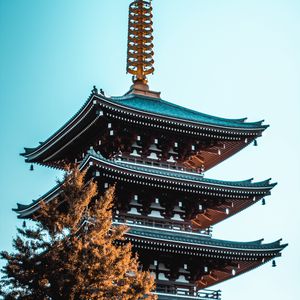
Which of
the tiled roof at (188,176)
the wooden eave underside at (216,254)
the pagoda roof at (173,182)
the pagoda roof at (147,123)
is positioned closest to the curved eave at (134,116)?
the pagoda roof at (147,123)

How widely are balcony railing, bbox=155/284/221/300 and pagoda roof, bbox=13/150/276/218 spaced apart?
5.27 m

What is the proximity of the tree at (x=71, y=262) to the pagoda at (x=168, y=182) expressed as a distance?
6571mm

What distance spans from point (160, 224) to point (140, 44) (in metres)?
14.3

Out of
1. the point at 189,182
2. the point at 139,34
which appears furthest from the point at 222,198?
the point at 139,34

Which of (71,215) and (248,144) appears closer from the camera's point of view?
(71,215)

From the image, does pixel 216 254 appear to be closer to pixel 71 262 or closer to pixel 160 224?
pixel 160 224

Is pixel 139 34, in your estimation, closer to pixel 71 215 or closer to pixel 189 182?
pixel 189 182

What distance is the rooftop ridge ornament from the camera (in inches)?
1854

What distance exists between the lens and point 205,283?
42781 millimetres

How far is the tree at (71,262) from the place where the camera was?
1111 inches

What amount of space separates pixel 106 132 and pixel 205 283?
1071 centimetres

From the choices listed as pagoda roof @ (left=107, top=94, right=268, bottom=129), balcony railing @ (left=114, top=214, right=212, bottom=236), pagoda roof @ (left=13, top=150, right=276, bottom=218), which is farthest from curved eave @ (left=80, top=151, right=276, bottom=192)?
pagoda roof @ (left=107, top=94, right=268, bottom=129)

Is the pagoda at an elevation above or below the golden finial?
below

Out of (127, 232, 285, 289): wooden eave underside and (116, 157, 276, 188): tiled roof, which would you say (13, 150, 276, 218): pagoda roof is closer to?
(116, 157, 276, 188): tiled roof
